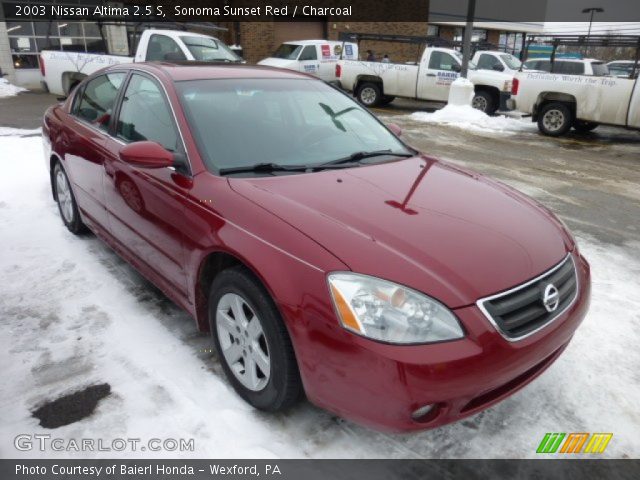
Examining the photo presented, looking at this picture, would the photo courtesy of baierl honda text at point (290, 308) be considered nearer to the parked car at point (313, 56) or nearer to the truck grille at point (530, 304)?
the truck grille at point (530, 304)

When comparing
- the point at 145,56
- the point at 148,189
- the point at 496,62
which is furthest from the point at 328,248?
the point at 496,62

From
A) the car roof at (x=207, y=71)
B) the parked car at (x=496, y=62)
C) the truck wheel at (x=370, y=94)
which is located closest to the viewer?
the car roof at (x=207, y=71)

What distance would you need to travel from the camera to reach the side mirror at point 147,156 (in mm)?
2645

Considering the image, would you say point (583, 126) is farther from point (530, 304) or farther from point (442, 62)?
point (530, 304)

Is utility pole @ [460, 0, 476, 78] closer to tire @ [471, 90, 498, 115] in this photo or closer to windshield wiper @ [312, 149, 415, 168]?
tire @ [471, 90, 498, 115]

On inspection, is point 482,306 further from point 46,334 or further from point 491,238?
point 46,334

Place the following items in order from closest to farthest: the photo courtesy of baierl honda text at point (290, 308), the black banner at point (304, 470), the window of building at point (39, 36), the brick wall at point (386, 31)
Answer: the photo courtesy of baierl honda text at point (290, 308)
the black banner at point (304, 470)
the window of building at point (39, 36)
the brick wall at point (386, 31)

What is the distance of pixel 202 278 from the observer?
2.66 metres

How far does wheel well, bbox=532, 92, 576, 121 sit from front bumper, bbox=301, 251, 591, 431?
397 inches

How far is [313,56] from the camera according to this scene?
1578 cm

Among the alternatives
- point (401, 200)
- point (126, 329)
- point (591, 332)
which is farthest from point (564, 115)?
point (126, 329)

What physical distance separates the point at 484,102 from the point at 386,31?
45.1 ft

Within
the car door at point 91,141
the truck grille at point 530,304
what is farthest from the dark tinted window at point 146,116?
the truck grille at point 530,304

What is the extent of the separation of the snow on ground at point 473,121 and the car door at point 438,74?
125cm
